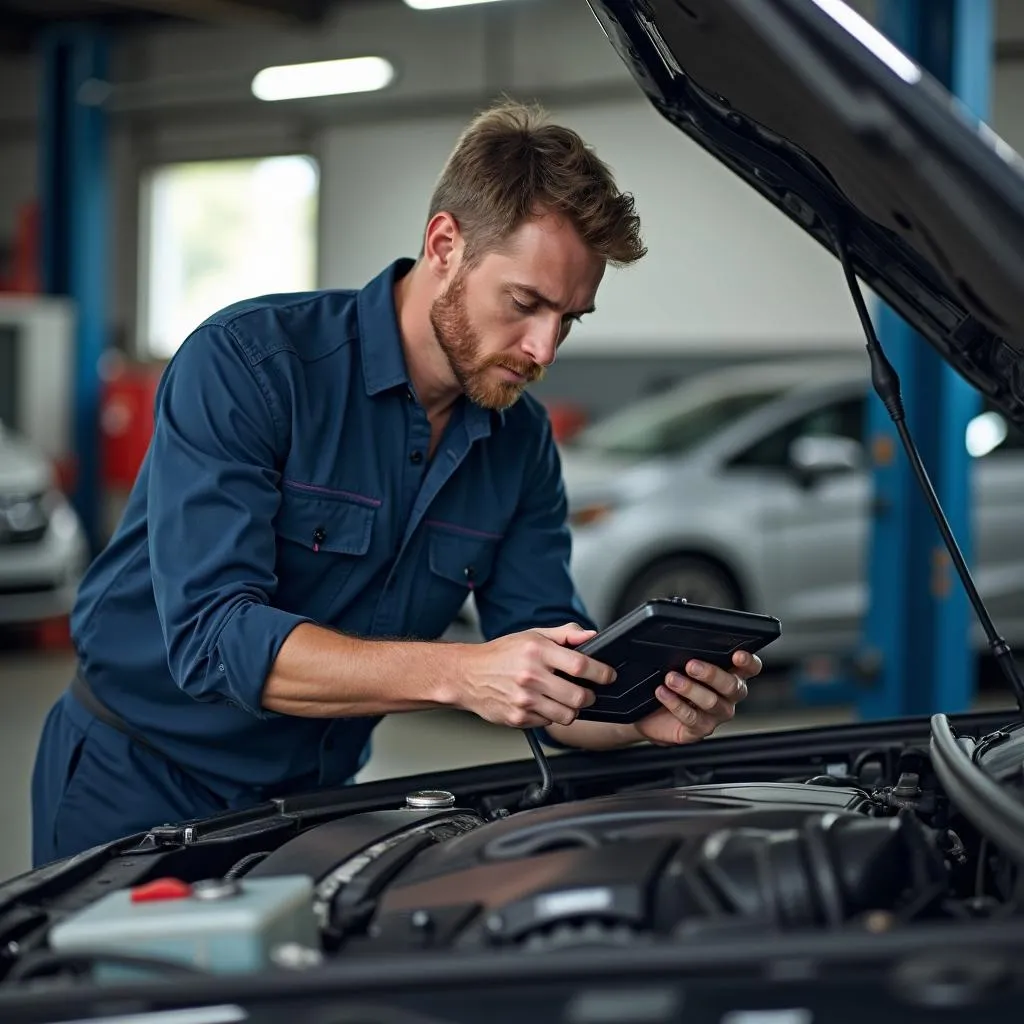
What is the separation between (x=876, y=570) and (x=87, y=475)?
578cm

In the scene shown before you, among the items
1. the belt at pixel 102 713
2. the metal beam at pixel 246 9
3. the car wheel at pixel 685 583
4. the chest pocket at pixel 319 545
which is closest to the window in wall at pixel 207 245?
the metal beam at pixel 246 9

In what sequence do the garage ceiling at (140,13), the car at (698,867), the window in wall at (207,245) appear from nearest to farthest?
the car at (698,867)
the garage ceiling at (140,13)
the window in wall at (207,245)

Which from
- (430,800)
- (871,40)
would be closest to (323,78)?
(430,800)

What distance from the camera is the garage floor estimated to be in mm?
5023

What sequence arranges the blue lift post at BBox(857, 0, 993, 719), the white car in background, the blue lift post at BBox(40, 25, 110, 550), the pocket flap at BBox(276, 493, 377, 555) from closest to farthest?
the pocket flap at BBox(276, 493, 377, 555)
the blue lift post at BBox(857, 0, 993, 719)
the white car in background
the blue lift post at BBox(40, 25, 110, 550)

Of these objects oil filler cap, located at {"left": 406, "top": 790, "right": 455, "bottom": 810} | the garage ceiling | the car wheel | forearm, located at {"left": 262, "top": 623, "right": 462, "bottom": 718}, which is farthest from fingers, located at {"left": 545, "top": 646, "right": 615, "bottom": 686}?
the garage ceiling

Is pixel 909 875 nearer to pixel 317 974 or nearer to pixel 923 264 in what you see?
pixel 317 974

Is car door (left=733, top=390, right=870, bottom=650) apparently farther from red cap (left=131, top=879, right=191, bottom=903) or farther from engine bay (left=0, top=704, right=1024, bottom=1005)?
red cap (left=131, top=879, right=191, bottom=903)

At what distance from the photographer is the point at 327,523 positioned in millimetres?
1812

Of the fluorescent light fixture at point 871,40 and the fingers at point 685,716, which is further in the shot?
the fingers at point 685,716

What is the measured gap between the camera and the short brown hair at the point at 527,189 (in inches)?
68.6

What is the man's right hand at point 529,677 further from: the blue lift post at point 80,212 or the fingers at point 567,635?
the blue lift post at point 80,212

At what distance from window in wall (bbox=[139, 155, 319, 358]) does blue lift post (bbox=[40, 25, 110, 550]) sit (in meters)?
Result: 1.49

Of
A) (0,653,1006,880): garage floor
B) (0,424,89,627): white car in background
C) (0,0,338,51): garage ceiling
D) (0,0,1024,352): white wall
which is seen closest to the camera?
(0,653,1006,880): garage floor
